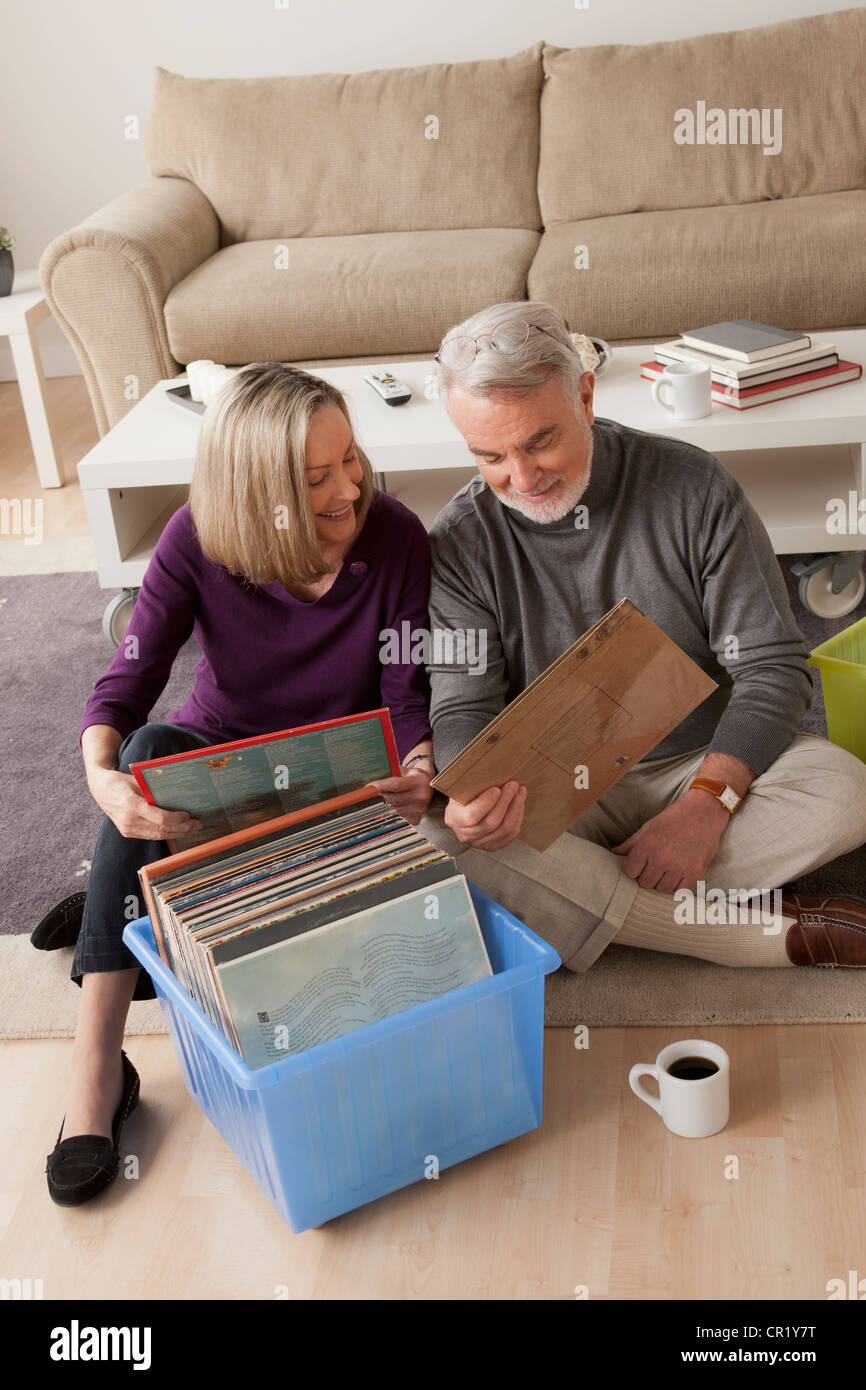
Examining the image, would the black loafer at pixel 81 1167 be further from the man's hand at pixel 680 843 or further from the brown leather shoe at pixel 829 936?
the brown leather shoe at pixel 829 936

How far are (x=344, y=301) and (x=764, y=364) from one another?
1.18 metres

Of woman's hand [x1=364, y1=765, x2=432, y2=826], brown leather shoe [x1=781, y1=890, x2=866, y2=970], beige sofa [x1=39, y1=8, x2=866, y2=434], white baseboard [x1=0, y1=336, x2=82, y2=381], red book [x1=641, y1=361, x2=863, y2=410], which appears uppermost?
beige sofa [x1=39, y1=8, x2=866, y2=434]

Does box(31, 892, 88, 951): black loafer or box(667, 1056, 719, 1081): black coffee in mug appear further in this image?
box(31, 892, 88, 951): black loafer

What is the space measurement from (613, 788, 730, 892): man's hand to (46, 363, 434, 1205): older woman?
0.94 ft

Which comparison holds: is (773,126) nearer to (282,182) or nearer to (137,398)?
(282,182)

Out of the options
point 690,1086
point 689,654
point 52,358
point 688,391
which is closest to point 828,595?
point 688,391

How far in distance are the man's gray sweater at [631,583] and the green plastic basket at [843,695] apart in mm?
213

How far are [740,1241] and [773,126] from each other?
2904mm

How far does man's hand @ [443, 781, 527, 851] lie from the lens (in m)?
1.49

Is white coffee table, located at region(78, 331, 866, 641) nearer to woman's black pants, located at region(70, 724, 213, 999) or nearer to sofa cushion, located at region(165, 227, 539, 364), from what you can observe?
sofa cushion, located at region(165, 227, 539, 364)

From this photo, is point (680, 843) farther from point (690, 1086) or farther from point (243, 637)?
point (243, 637)

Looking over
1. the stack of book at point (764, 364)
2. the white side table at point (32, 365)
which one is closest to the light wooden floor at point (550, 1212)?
the stack of book at point (764, 364)

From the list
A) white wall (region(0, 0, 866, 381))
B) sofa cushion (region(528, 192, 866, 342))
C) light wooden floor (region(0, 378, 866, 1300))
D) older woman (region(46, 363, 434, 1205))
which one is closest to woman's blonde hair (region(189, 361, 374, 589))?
older woman (region(46, 363, 434, 1205))

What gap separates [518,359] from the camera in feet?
4.87
